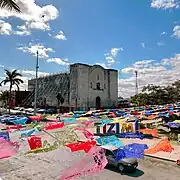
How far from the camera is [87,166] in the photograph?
28.5 feet

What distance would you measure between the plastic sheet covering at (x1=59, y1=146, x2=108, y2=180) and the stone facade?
5179 cm

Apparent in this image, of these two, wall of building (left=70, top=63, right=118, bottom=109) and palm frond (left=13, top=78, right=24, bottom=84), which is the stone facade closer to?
wall of building (left=70, top=63, right=118, bottom=109)

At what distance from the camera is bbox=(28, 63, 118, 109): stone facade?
61.8m

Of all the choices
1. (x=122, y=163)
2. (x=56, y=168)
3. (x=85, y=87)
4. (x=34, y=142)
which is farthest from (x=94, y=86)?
(x=122, y=163)

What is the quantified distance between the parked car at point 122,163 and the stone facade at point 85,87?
47.9 m

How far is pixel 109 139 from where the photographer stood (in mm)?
14984

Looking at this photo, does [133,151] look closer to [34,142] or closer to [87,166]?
[87,166]

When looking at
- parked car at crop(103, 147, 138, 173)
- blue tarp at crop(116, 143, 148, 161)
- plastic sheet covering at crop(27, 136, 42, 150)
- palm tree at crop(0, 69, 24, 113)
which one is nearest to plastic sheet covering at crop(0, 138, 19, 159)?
plastic sheet covering at crop(27, 136, 42, 150)

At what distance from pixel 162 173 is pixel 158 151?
4255 mm

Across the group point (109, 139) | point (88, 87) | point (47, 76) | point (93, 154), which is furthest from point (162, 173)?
point (47, 76)

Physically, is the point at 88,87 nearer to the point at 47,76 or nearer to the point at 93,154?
the point at 47,76

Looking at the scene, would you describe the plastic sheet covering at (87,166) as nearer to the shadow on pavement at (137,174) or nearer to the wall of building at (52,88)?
the shadow on pavement at (137,174)

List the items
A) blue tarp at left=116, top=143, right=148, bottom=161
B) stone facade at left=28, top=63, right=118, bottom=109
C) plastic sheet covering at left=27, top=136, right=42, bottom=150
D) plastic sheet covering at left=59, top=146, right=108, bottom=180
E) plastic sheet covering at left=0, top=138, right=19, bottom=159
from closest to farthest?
plastic sheet covering at left=59, top=146, right=108, bottom=180 < blue tarp at left=116, top=143, right=148, bottom=161 < plastic sheet covering at left=0, top=138, right=19, bottom=159 < plastic sheet covering at left=27, top=136, right=42, bottom=150 < stone facade at left=28, top=63, right=118, bottom=109

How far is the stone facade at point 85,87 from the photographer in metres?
61.8
